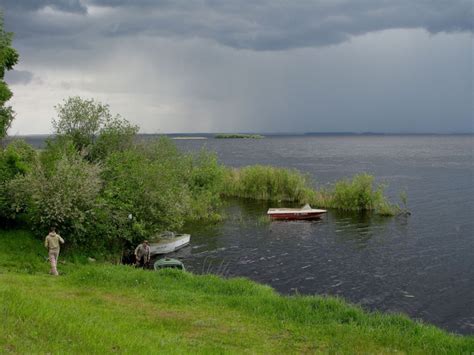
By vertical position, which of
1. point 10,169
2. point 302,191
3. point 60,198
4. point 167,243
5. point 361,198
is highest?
point 10,169

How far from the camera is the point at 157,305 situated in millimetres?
21156

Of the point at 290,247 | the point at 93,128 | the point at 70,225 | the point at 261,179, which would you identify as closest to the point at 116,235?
the point at 70,225

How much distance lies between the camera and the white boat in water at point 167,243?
41.2 metres

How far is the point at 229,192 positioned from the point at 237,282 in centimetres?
4929

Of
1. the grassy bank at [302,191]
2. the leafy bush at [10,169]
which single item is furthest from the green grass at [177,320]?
the grassy bank at [302,191]

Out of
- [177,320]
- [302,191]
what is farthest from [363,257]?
[302,191]

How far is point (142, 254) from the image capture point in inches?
1373

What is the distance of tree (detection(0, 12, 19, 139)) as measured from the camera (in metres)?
36.9

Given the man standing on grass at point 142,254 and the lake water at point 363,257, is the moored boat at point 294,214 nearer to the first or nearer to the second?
the lake water at point 363,257

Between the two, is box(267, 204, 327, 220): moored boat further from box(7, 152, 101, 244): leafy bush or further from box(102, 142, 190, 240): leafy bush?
box(7, 152, 101, 244): leafy bush

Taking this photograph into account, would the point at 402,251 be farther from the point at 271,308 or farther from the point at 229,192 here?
the point at 229,192

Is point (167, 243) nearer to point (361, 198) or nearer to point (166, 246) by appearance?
point (166, 246)

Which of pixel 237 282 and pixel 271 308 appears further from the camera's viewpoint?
pixel 237 282

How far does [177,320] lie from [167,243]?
2280 cm
